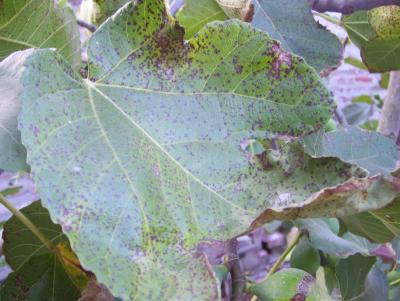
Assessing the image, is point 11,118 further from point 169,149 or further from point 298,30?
point 298,30

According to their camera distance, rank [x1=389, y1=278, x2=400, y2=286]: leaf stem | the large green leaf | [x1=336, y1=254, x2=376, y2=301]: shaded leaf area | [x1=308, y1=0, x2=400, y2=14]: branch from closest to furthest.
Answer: the large green leaf → [x1=308, y1=0, x2=400, y2=14]: branch → [x1=336, y1=254, x2=376, y2=301]: shaded leaf area → [x1=389, y1=278, x2=400, y2=286]: leaf stem

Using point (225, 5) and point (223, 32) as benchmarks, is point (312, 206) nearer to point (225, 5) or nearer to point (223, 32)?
point (223, 32)

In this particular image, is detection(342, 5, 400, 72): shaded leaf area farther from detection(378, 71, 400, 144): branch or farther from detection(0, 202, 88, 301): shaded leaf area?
detection(0, 202, 88, 301): shaded leaf area

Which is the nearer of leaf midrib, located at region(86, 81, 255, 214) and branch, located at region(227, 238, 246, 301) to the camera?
leaf midrib, located at region(86, 81, 255, 214)

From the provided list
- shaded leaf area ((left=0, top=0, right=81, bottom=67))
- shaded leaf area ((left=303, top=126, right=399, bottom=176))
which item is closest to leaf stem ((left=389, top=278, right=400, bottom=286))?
shaded leaf area ((left=303, top=126, right=399, bottom=176))

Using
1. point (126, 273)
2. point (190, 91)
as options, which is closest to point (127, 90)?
point (190, 91)

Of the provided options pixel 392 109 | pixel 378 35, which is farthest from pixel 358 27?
pixel 392 109
